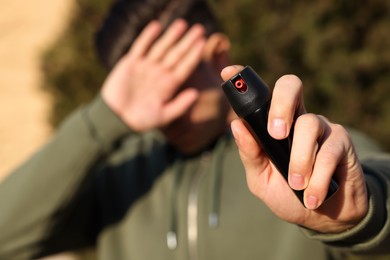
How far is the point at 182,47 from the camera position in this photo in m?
2.32

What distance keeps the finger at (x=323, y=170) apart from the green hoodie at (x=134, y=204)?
72 centimetres

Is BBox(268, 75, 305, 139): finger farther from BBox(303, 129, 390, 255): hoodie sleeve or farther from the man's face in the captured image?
the man's face

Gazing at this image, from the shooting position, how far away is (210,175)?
2336mm

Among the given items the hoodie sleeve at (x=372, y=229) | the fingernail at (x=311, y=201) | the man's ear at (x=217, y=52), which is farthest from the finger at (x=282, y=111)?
the man's ear at (x=217, y=52)

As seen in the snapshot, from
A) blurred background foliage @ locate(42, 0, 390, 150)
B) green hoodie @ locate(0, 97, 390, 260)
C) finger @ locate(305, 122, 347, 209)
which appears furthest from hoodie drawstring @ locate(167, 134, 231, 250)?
blurred background foliage @ locate(42, 0, 390, 150)

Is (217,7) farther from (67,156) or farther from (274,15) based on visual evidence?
(67,156)

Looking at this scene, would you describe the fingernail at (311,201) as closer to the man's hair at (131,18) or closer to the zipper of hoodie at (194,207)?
the zipper of hoodie at (194,207)

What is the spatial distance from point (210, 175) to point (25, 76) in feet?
23.2

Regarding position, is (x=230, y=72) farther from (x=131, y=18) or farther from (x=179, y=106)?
(x=131, y=18)

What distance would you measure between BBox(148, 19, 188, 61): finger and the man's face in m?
0.13

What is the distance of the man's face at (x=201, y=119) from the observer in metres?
2.34

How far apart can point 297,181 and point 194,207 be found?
3.40 ft

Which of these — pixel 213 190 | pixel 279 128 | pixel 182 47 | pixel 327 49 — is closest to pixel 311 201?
pixel 279 128

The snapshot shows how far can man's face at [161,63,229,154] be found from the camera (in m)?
2.34
